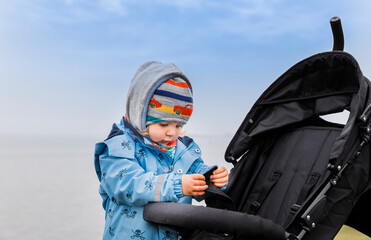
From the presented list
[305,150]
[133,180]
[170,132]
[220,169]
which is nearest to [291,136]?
[305,150]

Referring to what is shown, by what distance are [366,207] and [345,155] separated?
2.14 feet

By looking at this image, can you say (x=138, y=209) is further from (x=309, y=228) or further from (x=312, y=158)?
(x=312, y=158)

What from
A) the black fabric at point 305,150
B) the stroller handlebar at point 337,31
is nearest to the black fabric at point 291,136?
the black fabric at point 305,150

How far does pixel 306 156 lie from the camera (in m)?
2.40

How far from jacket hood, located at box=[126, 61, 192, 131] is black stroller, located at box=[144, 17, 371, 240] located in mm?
410

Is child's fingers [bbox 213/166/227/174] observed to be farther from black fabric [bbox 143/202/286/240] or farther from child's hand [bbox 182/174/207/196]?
black fabric [bbox 143/202/286/240]

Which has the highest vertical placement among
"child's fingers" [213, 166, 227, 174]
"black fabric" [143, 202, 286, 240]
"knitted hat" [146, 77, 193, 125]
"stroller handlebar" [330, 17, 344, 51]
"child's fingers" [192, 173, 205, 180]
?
"stroller handlebar" [330, 17, 344, 51]

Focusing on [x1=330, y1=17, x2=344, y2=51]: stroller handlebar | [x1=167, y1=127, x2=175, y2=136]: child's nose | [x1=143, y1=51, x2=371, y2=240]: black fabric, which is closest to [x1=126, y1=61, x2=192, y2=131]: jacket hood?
[x1=167, y1=127, x2=175, y2=136]: child's nose

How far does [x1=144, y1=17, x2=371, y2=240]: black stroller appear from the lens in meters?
2.01

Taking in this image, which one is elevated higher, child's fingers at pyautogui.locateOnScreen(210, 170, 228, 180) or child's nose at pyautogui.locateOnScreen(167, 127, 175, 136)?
child's nose at pyautogui.locateOnScreen(167, 127, 175, 136)

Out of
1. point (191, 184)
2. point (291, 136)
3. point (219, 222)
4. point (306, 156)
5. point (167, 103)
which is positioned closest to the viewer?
point (219, 222)

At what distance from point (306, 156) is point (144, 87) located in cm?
92

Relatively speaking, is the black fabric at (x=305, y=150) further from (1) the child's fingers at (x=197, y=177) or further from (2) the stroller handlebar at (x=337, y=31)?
(1) the child's fingers at (x=197, y=177)

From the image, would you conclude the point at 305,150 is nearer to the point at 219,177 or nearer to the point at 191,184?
the point at 219,177
